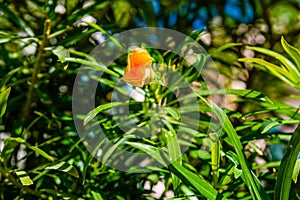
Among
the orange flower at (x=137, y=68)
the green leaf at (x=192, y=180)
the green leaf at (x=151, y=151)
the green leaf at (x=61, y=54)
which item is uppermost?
the green leaf at (x=61, y=54)

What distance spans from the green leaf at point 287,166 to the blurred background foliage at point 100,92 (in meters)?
0.10

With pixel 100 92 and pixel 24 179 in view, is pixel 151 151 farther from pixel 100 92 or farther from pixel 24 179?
pixel 100 92

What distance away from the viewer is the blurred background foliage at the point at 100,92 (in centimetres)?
73

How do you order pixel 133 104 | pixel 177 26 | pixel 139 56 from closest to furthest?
pixel 139 56 → pixel 133 104 → pixel 177 26

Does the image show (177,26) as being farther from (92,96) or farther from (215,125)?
(215,125)

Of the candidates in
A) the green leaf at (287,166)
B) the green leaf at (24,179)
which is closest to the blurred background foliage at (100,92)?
the green leaf at (24,179)

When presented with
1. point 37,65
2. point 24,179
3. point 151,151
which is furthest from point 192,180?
point 37,65

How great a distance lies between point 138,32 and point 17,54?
23 cm

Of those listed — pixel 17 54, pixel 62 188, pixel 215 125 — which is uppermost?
pixel 17 54

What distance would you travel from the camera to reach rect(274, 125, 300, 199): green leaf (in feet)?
1.50

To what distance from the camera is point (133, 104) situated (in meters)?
0.78

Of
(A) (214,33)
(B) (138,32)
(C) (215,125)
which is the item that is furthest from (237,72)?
(C) (215,125)

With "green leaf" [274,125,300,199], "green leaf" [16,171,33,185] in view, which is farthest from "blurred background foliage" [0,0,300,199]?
"green leaf" [274,125,300,199]

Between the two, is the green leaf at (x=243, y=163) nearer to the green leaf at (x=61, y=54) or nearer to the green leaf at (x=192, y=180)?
the green leaf at (x=192, y=180)
